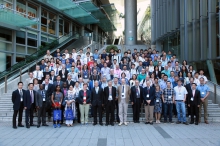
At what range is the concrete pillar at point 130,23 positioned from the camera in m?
32.9

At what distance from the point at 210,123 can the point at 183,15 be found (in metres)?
10.8

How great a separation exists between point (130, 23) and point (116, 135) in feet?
90.0

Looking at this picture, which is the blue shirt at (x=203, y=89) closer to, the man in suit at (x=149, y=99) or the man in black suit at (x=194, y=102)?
the man in black suit at (x=194, y=102)

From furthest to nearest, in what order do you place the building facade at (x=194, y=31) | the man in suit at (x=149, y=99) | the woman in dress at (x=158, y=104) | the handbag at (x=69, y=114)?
the building facade at (x=194, y=31)
the woman in dress at (x=158, y=104)
the man in suit at (x=149, y=99)
the handbag at (x=69, y=114)

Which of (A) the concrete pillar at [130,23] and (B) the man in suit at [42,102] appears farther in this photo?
(A) the concrete pillar at [130,23]

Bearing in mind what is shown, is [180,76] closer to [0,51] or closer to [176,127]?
[176,127]

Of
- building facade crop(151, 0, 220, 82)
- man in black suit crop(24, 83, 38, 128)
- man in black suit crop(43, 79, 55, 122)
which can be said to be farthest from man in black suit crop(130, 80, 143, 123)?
building facade crop(151, 0, 220, 82)

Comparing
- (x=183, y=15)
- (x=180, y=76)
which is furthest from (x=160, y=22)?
(x=180, y=76)

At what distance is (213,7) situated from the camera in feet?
43.7

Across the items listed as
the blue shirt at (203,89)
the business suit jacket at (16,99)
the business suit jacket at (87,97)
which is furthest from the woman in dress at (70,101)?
the blue shirt at (203,89)

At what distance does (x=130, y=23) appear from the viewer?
33344mm

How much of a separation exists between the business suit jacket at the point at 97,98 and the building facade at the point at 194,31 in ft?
24.2

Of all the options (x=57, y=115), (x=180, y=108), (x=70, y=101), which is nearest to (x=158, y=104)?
(x=180, y=108)

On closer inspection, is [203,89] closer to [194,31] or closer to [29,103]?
[194,31]
